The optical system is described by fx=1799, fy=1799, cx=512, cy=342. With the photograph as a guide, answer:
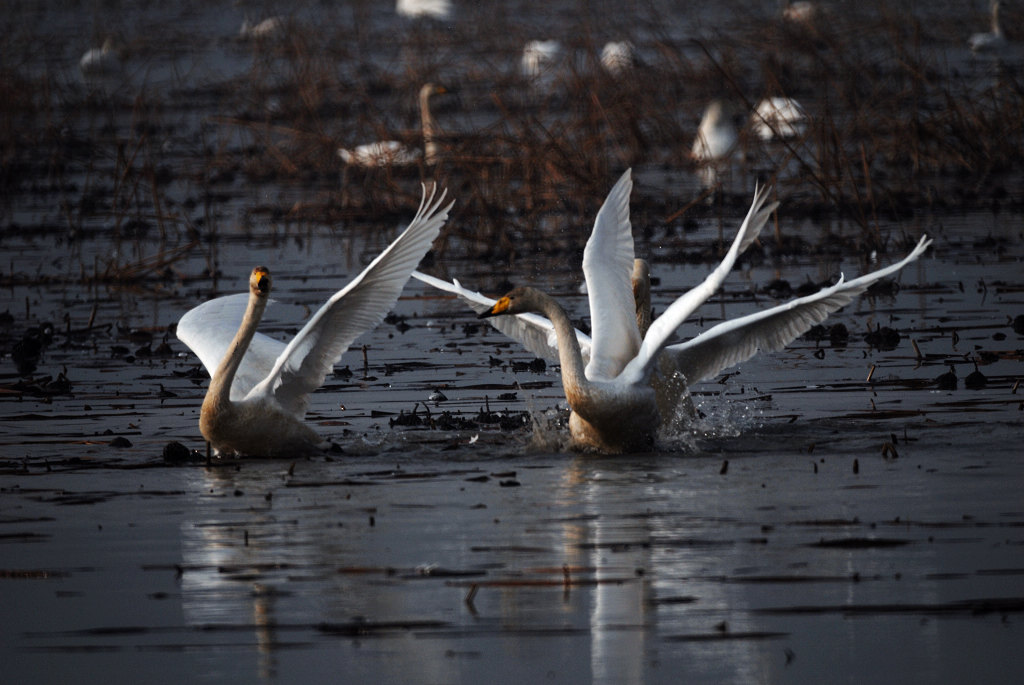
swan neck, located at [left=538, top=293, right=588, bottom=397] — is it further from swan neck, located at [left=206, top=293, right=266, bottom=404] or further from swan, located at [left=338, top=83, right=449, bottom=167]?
swan, located at [left=338, top=83, right=449, bottom=167]

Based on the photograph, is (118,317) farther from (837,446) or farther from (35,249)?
(837,446)

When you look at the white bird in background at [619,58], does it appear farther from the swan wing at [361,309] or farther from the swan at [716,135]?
the swan wing at [361,309]

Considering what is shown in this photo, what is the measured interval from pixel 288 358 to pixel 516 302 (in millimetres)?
1163

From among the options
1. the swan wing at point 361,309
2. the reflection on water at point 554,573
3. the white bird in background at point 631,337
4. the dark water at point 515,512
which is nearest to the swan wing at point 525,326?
the dark water at point 515,512

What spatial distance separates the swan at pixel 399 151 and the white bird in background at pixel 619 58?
2.08 metres

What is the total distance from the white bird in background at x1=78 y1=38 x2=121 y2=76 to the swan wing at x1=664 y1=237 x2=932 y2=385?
2162cm

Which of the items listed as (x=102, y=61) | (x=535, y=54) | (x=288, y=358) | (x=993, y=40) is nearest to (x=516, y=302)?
Result: (x=288, y=358)

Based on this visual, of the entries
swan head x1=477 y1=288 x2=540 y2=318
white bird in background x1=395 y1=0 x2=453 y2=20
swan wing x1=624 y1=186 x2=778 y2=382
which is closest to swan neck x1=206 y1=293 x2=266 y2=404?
swan head x1=477 y1=288 x2=540 y2=318

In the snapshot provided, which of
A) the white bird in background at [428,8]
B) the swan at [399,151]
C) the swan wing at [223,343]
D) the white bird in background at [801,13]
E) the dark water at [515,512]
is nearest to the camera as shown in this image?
the dark water at [515,512]

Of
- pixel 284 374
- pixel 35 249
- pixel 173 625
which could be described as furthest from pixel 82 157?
pixel 173 625

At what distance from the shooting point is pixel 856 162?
757 inches

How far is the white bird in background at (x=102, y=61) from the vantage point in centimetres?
3039

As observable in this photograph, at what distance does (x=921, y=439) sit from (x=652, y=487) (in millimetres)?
1560

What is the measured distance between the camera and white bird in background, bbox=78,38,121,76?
3039 cm
